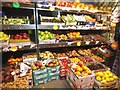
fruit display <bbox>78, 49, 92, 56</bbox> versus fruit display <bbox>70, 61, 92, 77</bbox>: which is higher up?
fruit display <bbox>70, 61, 92, 77</bbox>

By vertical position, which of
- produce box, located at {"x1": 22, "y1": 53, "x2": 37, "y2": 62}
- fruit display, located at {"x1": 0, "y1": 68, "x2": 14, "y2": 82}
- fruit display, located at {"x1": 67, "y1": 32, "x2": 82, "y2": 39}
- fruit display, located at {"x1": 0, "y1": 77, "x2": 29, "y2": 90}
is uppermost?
fruit display, located at {"x1": 67, "y1": 32, "x2": 82, "y2": 39}

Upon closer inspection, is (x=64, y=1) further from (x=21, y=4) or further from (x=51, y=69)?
(x=51, y=69)

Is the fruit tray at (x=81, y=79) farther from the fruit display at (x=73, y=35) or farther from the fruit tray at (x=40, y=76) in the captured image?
the fruit display at (x=73, y=35)

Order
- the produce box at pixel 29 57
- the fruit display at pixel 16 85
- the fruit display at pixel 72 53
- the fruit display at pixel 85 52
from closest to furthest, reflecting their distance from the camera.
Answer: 1. the fruit display at pixel 16 85
2. the produce box at pixel 29 57
3. the fruit display at pixel 72 53
4. the fruit display at pixel 85 52

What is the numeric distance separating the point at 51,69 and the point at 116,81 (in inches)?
38.8

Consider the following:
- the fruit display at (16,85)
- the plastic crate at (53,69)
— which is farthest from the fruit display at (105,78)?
the fruit display at (16,85)

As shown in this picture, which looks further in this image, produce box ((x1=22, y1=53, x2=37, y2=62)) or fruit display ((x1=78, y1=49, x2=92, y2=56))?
fruit display ((x1=78, y1=49, x2=92, y2=56))

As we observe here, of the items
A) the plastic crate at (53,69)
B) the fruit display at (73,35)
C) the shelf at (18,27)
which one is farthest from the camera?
the fruit display at (73,35)

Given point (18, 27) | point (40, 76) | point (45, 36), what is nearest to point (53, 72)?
point (40, 76)

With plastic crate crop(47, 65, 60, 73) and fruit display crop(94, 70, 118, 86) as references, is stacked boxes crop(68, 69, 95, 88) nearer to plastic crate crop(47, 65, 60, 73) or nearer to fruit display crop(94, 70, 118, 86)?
fruit display crop(94, 70, 118, 86)

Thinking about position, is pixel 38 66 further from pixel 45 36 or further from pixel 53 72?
pixel 45 36

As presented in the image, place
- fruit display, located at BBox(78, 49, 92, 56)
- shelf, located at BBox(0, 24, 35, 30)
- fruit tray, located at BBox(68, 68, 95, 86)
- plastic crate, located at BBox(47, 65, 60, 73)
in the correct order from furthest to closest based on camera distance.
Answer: fruit display, located at BBox(78, 49, 92, 56)
shelf, located at BBox(0, 24, 35, 30)
plastic crate, located at BBox(47, 65, 60, 73)
fruit tray, located at BBox(68, 68, 95, 86)


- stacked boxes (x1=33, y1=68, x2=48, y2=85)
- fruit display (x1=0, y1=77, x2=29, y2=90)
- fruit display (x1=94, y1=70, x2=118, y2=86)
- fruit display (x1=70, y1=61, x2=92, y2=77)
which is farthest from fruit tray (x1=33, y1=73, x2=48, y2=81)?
fruit display (x1=94, y1=70, x2=118, y2=86)

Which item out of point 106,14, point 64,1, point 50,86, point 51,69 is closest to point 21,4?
point 64,1
